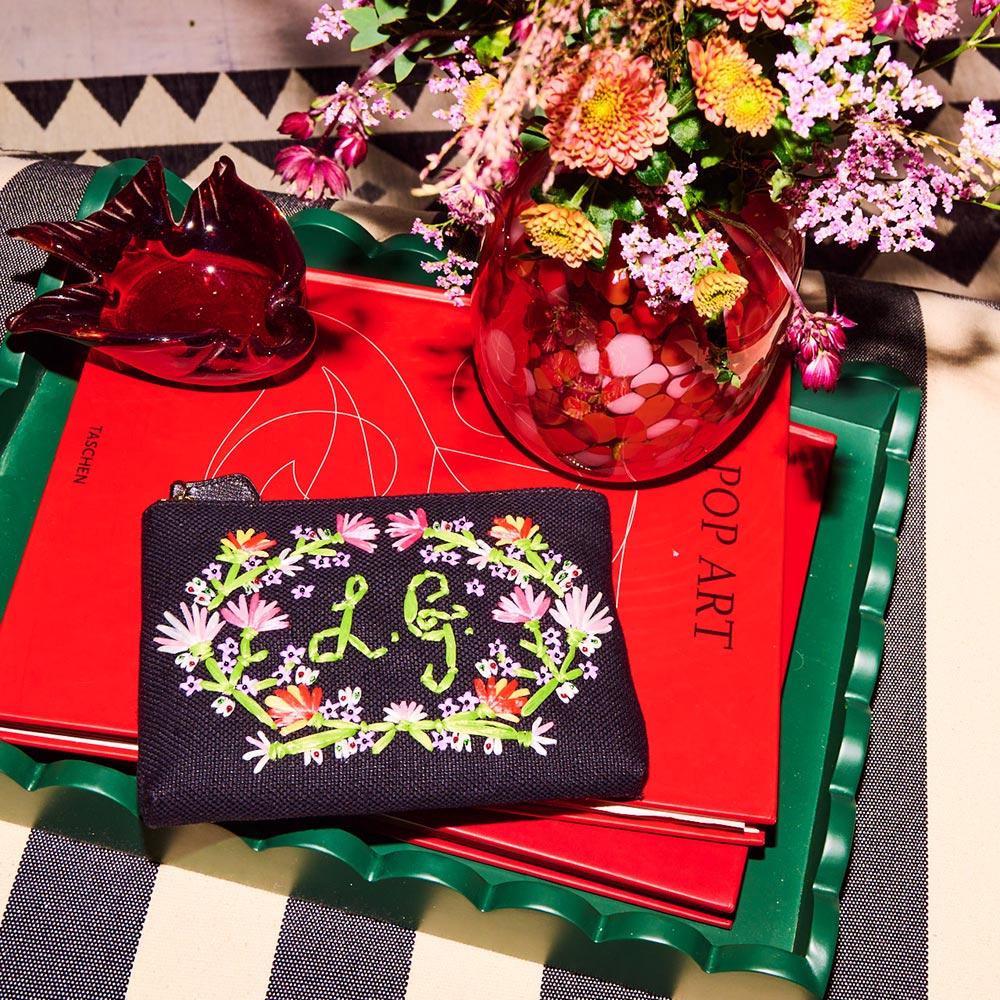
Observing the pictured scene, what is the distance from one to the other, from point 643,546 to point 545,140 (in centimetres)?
28

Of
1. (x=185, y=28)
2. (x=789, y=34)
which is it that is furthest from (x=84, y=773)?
(x=185, y=28)

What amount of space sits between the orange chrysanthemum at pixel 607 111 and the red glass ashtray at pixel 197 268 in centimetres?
33

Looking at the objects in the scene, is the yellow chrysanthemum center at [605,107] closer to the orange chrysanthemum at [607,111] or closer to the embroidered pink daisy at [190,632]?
the orange chrysanthemum at [607,111]

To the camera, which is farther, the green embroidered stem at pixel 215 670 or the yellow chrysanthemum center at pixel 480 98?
the green embroidered stem at pixel 215 670

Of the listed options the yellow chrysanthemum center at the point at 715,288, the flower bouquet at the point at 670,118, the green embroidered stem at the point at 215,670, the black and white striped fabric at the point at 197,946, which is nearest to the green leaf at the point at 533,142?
the flower bouquet at the point at 670,118

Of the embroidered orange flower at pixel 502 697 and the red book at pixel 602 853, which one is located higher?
the embroidered orange flower at pixel 502 697

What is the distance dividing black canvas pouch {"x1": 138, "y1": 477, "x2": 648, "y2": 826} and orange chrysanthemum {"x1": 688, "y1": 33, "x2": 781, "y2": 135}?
0.91ft

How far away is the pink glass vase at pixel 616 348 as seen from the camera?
1.90ft

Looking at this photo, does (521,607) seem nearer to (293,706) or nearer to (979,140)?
(293,706)

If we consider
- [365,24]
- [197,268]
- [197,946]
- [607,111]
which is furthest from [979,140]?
[197,946]

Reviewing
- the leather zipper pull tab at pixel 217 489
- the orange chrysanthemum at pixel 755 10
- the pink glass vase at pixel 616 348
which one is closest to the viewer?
the orange chrysanthemum at pixel 755 10

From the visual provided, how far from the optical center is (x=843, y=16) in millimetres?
447

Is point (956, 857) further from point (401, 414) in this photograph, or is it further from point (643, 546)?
point (401, 414)

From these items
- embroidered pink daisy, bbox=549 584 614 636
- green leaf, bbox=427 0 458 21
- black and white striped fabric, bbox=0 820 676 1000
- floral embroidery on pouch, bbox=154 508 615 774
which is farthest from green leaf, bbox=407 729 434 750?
green leaf, bbox=427 0 458 21
